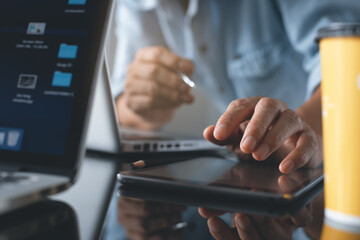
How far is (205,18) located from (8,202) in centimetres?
150

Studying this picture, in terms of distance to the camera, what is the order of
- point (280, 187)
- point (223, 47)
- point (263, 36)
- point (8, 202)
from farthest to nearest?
point (223, 47), point (263, 36), point (280, 187), point (8, 202)

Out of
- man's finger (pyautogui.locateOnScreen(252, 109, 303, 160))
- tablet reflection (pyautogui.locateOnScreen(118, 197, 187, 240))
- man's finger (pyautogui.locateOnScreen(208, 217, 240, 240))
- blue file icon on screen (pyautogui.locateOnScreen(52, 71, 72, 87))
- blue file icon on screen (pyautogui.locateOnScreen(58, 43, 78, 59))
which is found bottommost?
tablet reflection (pyautogui.locateOnScreen(118, 197, 187, 240))

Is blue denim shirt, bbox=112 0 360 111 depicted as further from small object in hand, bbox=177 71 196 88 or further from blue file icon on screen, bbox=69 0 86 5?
blue file icon on screen, bbox=69 0 86 5

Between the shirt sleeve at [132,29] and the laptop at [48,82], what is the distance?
1.26m

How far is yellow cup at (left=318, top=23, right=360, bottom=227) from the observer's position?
0.89 ft

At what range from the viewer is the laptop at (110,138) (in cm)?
67

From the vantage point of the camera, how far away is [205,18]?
166cm

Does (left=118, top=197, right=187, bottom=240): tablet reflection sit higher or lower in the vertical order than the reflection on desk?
lower

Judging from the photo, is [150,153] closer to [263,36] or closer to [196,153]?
[196,153]

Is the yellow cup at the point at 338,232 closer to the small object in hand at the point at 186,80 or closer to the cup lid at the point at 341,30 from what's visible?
the cup lid at the point at 341,30

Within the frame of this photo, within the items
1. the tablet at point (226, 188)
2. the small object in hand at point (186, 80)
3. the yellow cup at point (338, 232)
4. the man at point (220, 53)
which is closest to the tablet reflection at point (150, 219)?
the tablet at point (226, 188)

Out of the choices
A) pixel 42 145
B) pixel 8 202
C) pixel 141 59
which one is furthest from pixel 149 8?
pixel 8 202

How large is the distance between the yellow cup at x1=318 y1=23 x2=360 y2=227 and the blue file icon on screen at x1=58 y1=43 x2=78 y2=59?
0.29m

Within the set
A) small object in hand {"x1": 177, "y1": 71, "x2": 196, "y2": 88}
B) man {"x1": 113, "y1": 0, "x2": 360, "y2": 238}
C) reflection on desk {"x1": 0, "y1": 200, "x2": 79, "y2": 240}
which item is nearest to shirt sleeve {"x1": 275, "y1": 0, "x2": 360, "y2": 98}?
man {"x1": 113, "y1": 0, "x2": 360, "y2": 238}
